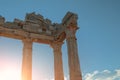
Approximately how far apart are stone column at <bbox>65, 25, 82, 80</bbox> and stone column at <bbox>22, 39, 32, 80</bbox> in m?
5.77

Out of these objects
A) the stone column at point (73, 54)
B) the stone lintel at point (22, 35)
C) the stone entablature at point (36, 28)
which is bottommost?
the stone column at point (73, 54)

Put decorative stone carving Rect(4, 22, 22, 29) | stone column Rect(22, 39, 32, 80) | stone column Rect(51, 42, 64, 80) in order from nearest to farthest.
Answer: stone column Rect(22, 39, 32, 80)
decorative stone carving Rect(4, 22, 22, 29)
stone column Rect(51, 42, 64, 80)

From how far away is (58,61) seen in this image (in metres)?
27.2

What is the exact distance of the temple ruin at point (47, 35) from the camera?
23.1m

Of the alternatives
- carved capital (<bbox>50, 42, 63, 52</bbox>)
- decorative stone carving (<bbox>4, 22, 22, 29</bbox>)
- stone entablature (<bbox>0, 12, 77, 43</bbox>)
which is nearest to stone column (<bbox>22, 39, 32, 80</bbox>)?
stone entablature (<bbox>0, 12, 77, 43</bbox>)

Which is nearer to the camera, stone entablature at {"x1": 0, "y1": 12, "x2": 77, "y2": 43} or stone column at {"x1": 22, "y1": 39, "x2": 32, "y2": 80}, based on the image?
stone column at {"x1": 22, "y1": 39, "x2": 32, "y2": 80}

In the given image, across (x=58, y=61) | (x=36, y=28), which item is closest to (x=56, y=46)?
(x=58, y=61)

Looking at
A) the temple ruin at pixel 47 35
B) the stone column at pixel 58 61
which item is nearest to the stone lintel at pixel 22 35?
the temple ruin at pixel 47 35

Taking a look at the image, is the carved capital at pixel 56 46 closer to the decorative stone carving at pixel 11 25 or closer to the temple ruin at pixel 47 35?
the temple ruin at pixel 47 35

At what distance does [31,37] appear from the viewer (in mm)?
26672

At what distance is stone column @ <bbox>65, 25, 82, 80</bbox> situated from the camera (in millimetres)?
21422

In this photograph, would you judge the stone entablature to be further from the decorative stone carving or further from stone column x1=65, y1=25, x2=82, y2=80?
stone column x1=65, y1=25, x2=82, y2=80

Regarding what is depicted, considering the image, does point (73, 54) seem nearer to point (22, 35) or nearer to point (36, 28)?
point (36, 28)

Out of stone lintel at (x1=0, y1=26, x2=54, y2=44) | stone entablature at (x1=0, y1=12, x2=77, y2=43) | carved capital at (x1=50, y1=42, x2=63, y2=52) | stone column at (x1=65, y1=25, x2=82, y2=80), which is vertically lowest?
stone column at (x1=65, y1=25, x2=82, y2=80)
